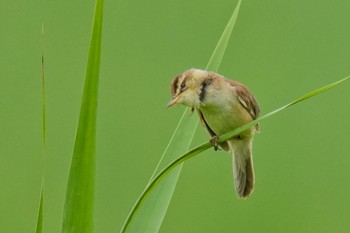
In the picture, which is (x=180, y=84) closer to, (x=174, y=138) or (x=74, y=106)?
(x=174, y=138)

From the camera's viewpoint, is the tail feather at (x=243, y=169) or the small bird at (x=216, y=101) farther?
the tail feather at (x=243, y=169)

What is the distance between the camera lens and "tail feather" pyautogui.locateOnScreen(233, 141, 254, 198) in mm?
2557

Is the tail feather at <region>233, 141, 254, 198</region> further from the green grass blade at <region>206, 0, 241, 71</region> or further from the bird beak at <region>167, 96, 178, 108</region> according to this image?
the green grass blade at <region>206, 0, 241, 71</region>

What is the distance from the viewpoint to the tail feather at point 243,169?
2557mm

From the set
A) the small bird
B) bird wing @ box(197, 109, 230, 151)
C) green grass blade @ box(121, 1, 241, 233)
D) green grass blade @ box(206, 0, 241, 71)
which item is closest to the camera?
green grass blade @ box(121, 1, 241, 233)

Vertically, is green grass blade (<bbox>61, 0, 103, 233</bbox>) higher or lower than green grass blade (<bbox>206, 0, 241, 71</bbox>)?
lower

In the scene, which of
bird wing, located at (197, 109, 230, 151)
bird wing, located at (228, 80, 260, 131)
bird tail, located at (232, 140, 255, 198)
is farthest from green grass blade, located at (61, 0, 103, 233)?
bird tail, located at (232, 140, 255, 198)

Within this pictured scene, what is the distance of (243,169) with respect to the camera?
2.60m

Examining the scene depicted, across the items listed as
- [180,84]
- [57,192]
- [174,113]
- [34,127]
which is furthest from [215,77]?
[34,127]

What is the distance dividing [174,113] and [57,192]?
942mm

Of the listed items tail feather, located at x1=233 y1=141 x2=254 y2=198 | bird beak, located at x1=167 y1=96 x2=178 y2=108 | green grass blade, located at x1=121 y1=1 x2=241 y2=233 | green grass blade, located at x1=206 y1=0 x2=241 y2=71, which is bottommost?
tail feather, located at x1=233 y1=141 x2=254 y2=198

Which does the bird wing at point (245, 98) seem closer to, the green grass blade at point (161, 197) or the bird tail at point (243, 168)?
the bird tail at point (243, 168)

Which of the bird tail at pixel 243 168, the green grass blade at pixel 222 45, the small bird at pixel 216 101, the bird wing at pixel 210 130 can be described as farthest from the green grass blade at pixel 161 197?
the bird tail at pixel 243 168

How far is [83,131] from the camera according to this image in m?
1.50
